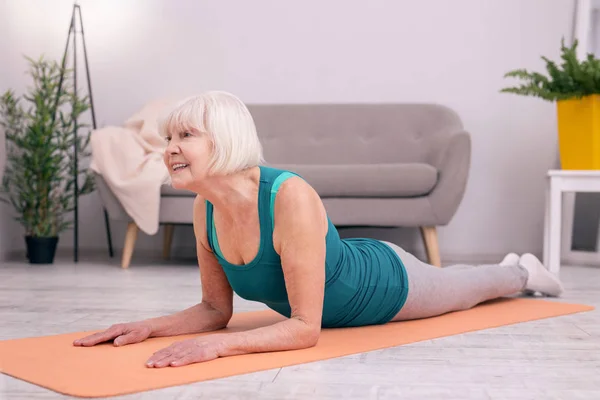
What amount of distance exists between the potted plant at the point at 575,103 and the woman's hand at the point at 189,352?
285 centimetres

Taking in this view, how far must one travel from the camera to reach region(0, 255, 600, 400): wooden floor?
1.39 meters

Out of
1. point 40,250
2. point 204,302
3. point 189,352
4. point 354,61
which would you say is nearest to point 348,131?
point 354,61

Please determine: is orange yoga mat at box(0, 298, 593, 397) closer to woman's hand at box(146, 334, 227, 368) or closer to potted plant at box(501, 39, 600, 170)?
woman's hand at box(146, 334, 227, 368)

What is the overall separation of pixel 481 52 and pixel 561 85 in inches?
34.9

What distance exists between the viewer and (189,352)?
1568mm

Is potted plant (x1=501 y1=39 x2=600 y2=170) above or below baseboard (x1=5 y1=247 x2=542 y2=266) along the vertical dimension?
above

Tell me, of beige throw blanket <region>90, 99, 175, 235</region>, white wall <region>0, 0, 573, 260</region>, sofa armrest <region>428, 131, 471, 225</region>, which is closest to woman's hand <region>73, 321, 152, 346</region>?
beige throw blanket <region>90, 99, 175, 235</region>

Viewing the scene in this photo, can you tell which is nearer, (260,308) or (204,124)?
(204,124)

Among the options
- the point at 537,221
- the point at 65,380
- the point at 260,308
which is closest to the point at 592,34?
the point at 537,221

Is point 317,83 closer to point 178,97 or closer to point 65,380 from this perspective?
point 178,97

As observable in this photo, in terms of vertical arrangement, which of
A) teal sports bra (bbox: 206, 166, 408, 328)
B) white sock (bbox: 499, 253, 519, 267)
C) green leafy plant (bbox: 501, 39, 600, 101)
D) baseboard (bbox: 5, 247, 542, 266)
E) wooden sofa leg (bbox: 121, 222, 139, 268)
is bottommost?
baseboard (bbox: 5, 247, 542, 266)

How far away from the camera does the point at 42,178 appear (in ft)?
14.4

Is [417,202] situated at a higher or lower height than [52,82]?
lower

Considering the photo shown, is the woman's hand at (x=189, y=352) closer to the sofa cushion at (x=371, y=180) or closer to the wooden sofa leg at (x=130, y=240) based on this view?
the sofa cushion at (x=371, y=180)
